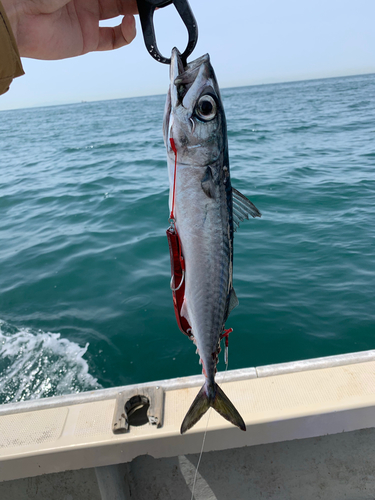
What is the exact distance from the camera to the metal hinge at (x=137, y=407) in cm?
239

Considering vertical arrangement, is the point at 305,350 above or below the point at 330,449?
below

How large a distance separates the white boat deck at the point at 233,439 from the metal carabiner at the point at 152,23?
2094 mm

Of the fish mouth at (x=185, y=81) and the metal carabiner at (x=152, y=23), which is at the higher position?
the metal carabiner at (x=152, y=23)

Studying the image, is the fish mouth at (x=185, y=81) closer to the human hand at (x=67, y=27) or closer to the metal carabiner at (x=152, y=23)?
the metal carabiner at (x=152, y=23)

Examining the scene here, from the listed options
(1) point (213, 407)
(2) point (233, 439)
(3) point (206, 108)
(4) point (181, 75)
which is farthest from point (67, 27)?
(2) point (233, 439)

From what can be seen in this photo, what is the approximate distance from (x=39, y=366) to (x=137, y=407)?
7.89 feet

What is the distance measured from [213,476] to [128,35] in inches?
119

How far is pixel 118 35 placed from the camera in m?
2.44

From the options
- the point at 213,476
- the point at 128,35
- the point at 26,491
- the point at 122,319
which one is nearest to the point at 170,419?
the point at 213,476

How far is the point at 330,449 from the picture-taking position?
2637 millimetres

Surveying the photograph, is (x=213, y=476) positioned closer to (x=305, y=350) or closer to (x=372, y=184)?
(x=305, y=350)

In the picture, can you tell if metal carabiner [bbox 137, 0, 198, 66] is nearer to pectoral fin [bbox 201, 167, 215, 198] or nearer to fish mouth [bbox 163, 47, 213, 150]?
fish mouth [bbox 163, 47, 213, 150]

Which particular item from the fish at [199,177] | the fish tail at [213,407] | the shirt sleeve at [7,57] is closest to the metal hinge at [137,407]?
the fish tail at [213,407]

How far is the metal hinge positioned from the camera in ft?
7.84
